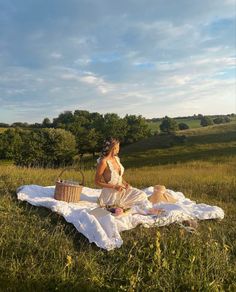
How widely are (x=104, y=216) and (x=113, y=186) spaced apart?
156cm

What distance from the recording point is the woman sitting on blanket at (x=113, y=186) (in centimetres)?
906

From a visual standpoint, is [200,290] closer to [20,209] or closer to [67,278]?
[67,278]

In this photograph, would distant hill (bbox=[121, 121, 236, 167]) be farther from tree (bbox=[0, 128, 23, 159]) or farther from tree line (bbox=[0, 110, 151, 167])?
tree (bbox=[0, 128, 23, 159])

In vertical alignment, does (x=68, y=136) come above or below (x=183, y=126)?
below

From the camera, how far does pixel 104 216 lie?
756 centimetres

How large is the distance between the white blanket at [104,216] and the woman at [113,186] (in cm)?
28

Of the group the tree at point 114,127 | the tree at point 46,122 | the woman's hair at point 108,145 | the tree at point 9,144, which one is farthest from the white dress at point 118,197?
the tree at point 46,122

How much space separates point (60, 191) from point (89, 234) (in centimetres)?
257

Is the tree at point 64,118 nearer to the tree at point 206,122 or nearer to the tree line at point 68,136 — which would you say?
the tree line at point 68,136

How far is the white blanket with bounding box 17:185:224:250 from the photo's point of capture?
6941mm

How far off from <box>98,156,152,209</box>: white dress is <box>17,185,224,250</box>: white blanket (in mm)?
256

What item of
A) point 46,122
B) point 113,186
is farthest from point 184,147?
point 113,186

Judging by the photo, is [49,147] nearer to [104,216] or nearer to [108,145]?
[108,145]

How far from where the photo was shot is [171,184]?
14570 mm
